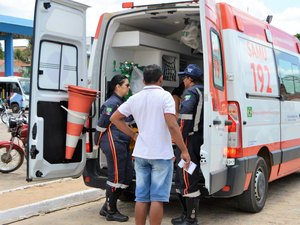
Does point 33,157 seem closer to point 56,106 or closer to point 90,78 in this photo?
point 56,106

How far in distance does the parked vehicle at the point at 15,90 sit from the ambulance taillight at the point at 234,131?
2219 cm

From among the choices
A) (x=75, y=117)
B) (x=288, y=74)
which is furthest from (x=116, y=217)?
(x=288, y=74)

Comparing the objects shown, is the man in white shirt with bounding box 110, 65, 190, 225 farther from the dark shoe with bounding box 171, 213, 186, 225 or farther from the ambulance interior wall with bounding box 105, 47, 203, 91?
the ambulance interior wall with bounding box 105, 47, 203, 91

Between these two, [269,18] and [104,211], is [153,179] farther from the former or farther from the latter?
[269,18]

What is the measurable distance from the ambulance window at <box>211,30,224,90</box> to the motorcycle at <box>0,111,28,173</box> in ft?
15.6

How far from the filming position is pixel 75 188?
739 centimetres

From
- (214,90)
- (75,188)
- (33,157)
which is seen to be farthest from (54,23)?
(75,188)

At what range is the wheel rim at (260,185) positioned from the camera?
19.7 ft

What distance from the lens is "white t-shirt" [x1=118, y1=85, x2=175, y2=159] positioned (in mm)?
4535

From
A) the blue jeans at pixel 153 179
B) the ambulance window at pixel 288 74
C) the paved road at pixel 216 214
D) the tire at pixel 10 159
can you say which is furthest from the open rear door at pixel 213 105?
the tire at pixel 10 159

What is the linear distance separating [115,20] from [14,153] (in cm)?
408

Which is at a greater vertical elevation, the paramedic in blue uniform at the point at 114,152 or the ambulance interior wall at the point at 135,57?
the ambulance interior wall at the point at 135,57

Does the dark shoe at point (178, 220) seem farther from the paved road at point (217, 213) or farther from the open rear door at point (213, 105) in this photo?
the open rear door at point (213, 105)

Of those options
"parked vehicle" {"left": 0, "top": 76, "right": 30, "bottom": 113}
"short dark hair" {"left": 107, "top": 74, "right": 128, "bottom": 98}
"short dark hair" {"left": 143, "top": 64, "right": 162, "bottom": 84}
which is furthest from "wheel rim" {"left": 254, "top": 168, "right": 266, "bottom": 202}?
"parked vehicle" {"left": 0, "top": 76, "right": 30, "bottom": 113}
